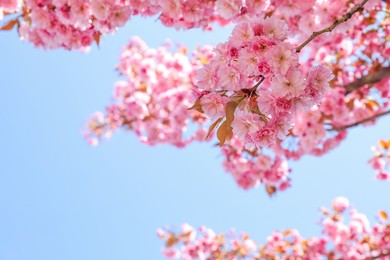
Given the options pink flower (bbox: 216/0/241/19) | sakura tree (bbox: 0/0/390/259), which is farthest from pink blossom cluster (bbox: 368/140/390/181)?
pink flower (bbox: 216/0/241/19)

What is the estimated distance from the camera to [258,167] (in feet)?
17.5

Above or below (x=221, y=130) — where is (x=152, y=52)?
above

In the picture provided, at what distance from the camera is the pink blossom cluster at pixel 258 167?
530 cm

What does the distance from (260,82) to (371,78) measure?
119 inches

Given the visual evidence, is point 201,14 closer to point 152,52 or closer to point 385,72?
point 385,72

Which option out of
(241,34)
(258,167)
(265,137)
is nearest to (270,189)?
(258,167)

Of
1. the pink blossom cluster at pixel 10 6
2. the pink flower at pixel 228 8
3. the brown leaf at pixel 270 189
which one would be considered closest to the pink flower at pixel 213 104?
the pink flower at pixel 228 8

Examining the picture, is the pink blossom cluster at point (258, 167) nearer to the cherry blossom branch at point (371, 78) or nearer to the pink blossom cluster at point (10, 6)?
Result: the cherry blossom branch at point (371, 78)

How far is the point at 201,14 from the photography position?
305 cm

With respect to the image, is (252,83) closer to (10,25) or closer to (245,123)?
(245,123)

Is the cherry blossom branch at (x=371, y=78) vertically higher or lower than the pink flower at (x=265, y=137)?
higher

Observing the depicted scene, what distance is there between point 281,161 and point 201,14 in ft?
9.18

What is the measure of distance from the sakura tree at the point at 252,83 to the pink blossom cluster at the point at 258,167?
0.01m

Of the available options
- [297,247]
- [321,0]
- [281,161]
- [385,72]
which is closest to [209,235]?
[297,247]
